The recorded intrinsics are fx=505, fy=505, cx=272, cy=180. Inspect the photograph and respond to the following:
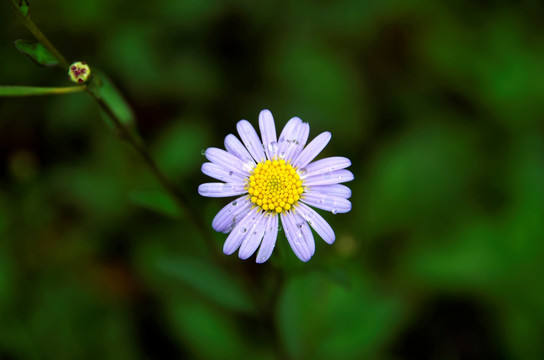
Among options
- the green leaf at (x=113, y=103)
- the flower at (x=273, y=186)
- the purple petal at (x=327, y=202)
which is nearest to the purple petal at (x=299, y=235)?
the flower at (x=273, y=186)

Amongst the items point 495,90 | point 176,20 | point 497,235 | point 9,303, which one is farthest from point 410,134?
point 9,303

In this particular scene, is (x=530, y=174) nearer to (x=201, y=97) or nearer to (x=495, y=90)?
(x=495, y=90)

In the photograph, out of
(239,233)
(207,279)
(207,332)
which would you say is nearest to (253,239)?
(239,233)

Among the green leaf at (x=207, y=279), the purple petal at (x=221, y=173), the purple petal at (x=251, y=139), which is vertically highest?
the purple petal at (x=251, y=139)

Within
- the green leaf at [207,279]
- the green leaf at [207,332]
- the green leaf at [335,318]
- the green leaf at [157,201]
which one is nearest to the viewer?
the green leaf at [157,201]

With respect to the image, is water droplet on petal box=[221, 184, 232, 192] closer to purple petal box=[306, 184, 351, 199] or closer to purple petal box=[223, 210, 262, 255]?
purple petal box=[223, 210, 262, 255]

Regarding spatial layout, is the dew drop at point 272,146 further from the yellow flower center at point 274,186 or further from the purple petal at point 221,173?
the purple petal at point 221,173

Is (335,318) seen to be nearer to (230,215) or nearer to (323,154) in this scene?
(323,154)
